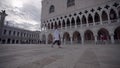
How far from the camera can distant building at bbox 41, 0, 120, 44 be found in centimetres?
1619

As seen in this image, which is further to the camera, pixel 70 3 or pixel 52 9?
pixel 52 9

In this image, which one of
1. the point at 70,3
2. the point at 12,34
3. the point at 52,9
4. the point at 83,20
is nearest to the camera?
the point at 83,20

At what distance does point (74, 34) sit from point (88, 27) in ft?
16.4

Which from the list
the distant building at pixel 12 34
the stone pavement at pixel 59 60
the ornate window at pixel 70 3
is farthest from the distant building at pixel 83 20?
the stone pavement at pixel 59 60

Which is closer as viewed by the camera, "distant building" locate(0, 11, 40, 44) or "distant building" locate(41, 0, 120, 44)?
"distant building" locate(41, 0, 120, 44)

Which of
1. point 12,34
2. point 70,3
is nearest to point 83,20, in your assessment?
point 70,3

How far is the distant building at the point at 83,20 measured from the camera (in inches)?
637

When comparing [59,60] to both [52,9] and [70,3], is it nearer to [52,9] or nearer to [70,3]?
[70,3]

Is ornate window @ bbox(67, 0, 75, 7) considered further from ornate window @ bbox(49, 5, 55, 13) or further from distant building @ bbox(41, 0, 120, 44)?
ornate window @ bbox(49, 5, 55, 13)

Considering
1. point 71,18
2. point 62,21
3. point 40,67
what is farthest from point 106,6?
point 40,67

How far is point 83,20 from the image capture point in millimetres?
21750

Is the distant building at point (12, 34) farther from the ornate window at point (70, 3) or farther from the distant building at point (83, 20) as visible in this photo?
the ornate window at point (70, 3)

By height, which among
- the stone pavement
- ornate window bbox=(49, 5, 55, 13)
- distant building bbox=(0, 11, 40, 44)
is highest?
ornate window bbox=(49, 5, 55, 13)

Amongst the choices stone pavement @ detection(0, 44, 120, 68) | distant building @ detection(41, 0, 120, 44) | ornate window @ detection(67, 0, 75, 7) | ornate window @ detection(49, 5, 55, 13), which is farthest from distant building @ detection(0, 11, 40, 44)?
stone pavement @ detection(0, 44, 120, 68)
